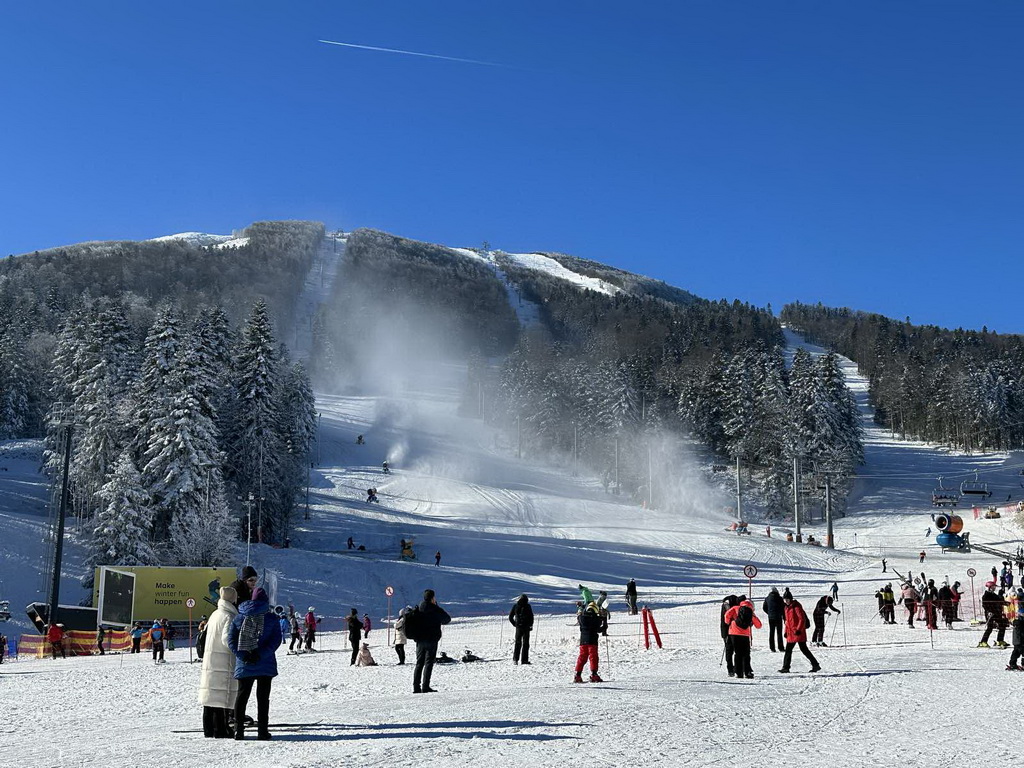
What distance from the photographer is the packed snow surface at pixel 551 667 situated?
27.1 feet

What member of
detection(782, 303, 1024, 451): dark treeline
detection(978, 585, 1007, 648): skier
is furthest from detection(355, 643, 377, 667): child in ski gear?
detection(782, 303, 1024, 451): dark treeline

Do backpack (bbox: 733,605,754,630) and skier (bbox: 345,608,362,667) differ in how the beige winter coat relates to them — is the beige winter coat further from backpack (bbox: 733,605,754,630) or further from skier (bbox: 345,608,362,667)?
skier (bbox: 345,608,362,667)

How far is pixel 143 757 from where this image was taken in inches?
298

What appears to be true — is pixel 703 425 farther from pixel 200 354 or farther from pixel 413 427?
pixel 200 354

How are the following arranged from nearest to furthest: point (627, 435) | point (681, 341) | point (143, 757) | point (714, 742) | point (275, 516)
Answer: point (143, 757) → point (714, 742) → point (275, 516) → point (627, 435) → point (681, 341)

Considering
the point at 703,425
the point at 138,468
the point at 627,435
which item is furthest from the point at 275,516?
the point at 703,425

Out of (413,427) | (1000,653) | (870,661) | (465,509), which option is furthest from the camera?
(413,427)

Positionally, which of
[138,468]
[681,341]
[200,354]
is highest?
[681,341]

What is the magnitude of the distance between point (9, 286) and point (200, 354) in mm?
127827

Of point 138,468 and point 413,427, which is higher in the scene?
point 413,427

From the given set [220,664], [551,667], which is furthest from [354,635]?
[220,664]

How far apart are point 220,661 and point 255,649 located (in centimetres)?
42

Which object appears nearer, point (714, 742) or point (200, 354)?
point (714, 742)

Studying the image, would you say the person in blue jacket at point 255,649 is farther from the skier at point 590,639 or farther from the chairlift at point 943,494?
the chairlift at point 943,494
